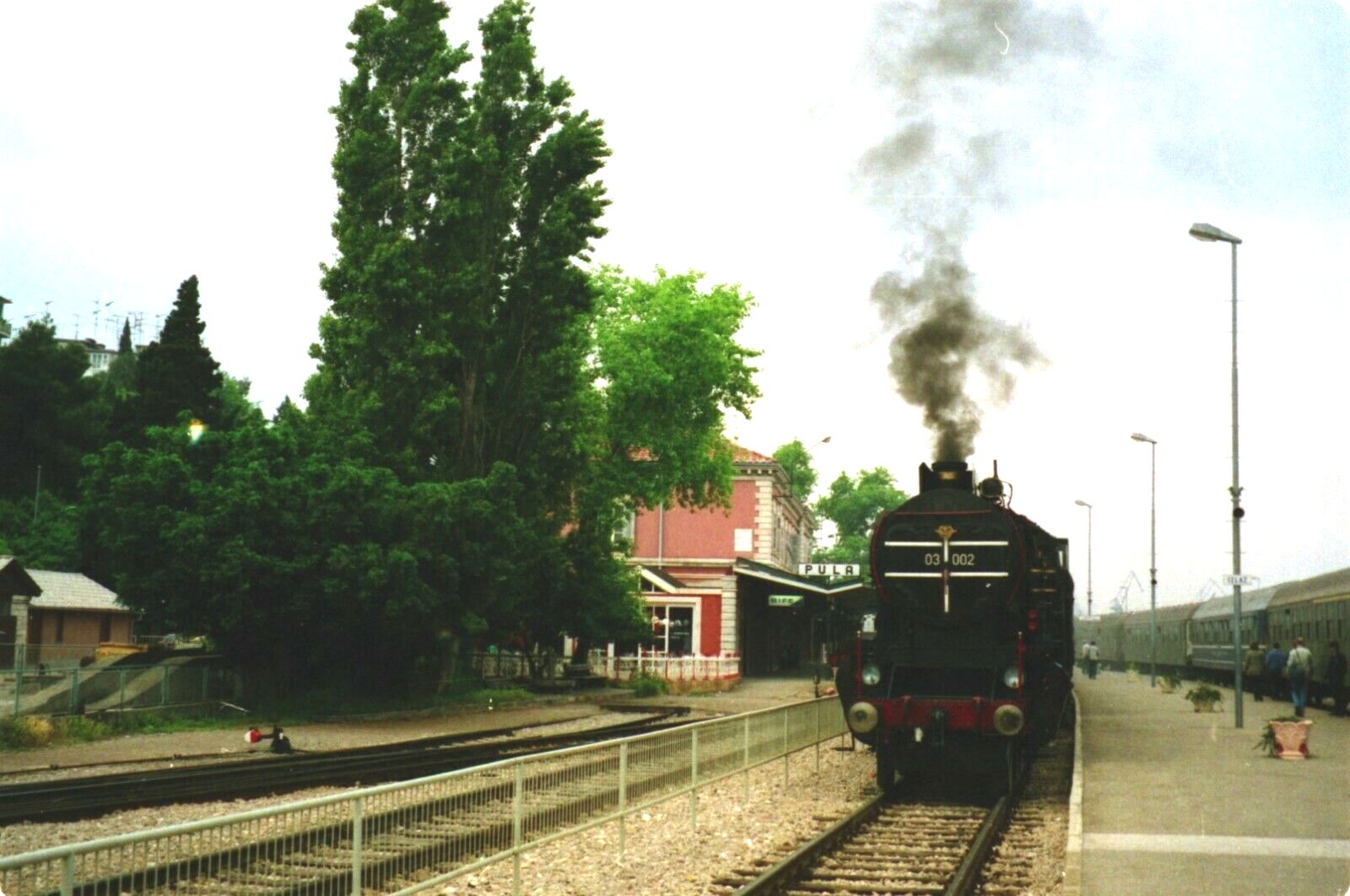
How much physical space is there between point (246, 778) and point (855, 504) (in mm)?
114848

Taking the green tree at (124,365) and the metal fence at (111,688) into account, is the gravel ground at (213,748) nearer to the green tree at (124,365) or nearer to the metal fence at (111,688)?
the metal fence at (111,688)

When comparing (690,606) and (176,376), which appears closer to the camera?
(690,606)

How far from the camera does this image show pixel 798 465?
118 metres

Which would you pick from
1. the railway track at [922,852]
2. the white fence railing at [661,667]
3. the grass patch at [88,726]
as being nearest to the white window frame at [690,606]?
the white fence railing at [661,667]

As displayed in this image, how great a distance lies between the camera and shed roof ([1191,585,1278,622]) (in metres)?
41.3

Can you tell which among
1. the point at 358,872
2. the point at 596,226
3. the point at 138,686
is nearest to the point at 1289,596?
the point at 596,226

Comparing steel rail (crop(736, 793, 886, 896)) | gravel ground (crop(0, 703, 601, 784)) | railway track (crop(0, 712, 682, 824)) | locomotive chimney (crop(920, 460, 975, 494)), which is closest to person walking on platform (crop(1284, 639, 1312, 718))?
locomotive chimney (crop(920, 460, 975, 494))

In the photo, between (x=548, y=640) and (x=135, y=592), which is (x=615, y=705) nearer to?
(x=548, y=640)

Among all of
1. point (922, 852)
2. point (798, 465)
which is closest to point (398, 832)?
point (922, 852)

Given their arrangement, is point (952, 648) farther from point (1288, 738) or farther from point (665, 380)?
point (665, 380)

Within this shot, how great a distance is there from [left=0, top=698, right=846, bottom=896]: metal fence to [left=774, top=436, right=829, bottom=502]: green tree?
326 ft

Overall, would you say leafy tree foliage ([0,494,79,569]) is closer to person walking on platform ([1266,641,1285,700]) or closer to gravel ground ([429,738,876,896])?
person walking on platform ([1266,641,1285,700])

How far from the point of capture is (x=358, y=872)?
7340mm

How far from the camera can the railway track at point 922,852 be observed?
34.2ft
